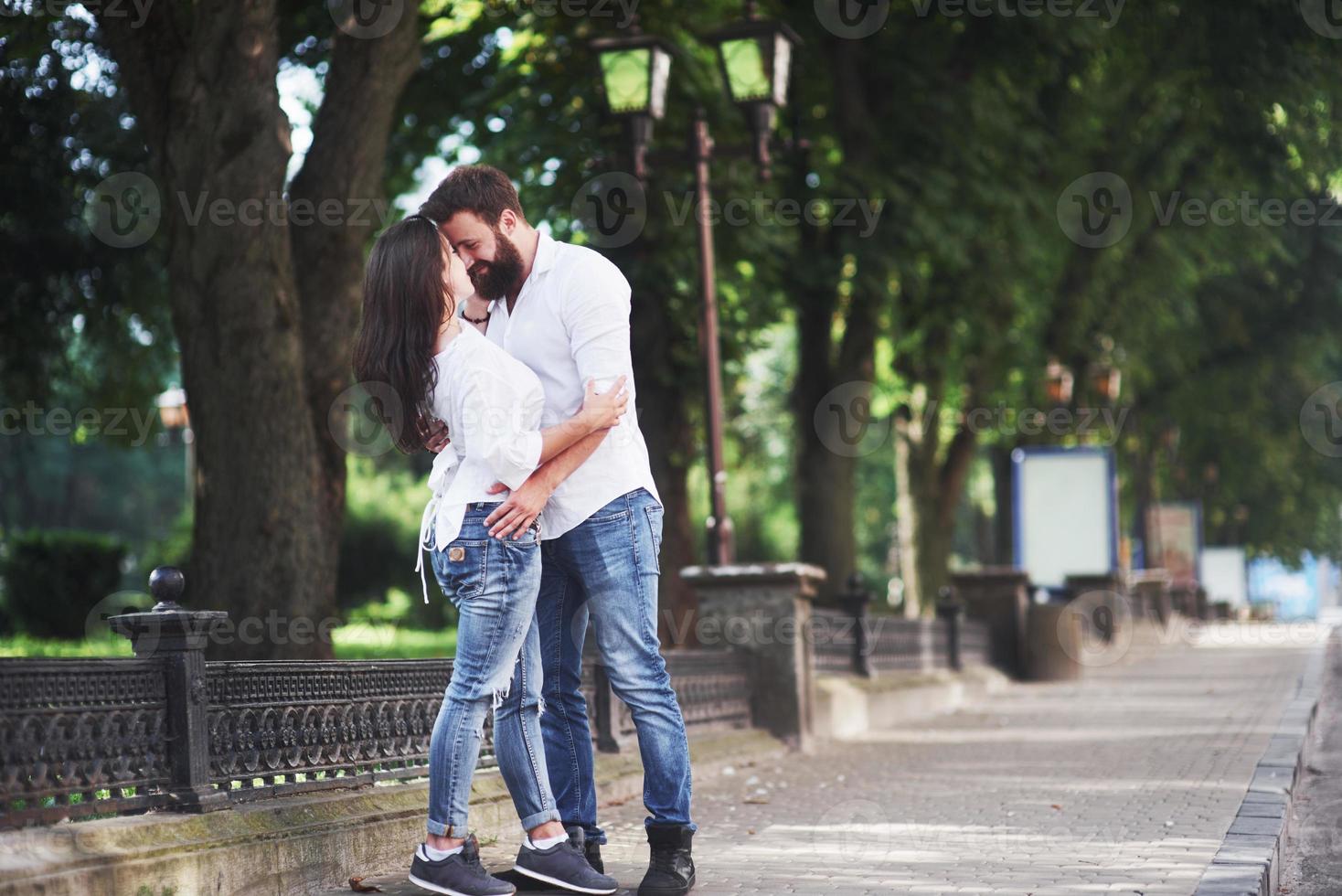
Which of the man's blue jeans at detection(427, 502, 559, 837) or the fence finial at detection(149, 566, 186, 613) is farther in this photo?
the fence finial at detection(149, 566, 186, 613)

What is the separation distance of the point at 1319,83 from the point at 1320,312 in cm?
1821

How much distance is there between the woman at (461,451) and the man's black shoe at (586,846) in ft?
1.19

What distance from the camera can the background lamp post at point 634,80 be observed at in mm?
11180

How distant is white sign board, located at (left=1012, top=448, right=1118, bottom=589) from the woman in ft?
57.6

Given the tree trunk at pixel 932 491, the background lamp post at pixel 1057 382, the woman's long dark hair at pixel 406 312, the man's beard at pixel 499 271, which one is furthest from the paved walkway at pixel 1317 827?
the background lamp post at pixel 1057 382

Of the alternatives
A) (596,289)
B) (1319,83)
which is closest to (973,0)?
(1319,83)

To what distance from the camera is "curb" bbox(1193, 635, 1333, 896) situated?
4.96 metres

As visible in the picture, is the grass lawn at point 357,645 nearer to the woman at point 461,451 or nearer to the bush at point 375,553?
the bush at point 375,553

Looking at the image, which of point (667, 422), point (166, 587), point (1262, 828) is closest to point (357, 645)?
point (667, 422)

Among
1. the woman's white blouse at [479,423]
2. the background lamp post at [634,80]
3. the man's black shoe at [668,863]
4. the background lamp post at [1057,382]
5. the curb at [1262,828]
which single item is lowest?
the curb at [1262,828]

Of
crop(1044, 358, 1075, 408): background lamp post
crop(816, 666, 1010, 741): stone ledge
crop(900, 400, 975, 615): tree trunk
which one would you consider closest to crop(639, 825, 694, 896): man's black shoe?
crop(816, 666, 1010, 741): stone ledge

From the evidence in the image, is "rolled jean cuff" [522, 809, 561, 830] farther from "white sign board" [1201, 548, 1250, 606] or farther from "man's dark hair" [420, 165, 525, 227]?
"white sign board" [1201, 548, 1250, 606]

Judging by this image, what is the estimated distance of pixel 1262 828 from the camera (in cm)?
607

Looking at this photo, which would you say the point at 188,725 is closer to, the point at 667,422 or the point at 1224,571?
the point at 667,422
